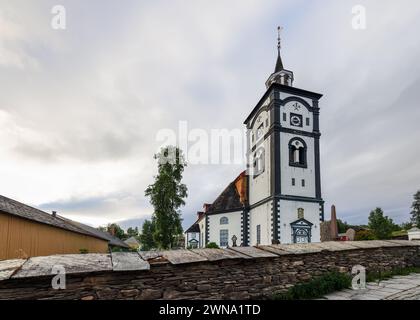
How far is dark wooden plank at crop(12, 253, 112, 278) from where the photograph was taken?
12.1 ft

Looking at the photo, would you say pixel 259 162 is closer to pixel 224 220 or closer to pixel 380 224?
pixel 224 220

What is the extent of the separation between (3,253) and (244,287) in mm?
11336

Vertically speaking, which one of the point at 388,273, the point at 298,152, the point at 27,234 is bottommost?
the point at 388,273

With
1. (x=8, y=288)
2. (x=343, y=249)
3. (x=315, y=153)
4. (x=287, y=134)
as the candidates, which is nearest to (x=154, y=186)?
(x=287, y=134)

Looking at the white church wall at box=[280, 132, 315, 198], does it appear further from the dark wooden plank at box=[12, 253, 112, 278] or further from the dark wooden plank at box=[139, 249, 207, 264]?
the dark wooden plank at box=[12, 253, 112, 278]

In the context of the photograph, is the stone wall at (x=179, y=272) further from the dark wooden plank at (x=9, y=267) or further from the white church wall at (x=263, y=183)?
the white church wall at (x=263, y=183)

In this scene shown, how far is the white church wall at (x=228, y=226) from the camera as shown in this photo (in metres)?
31.7

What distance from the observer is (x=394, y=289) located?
239 inches

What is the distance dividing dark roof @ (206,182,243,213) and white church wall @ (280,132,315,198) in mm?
6772

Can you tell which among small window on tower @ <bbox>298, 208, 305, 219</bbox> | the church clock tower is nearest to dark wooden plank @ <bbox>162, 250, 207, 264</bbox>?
the church clock tower

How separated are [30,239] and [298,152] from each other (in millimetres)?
22821

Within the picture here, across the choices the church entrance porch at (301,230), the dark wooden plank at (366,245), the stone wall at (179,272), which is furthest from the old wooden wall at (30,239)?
the church entrance porch at (301,230)

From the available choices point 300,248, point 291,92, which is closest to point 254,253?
point 300,248

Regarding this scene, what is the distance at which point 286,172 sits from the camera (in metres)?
27.4
